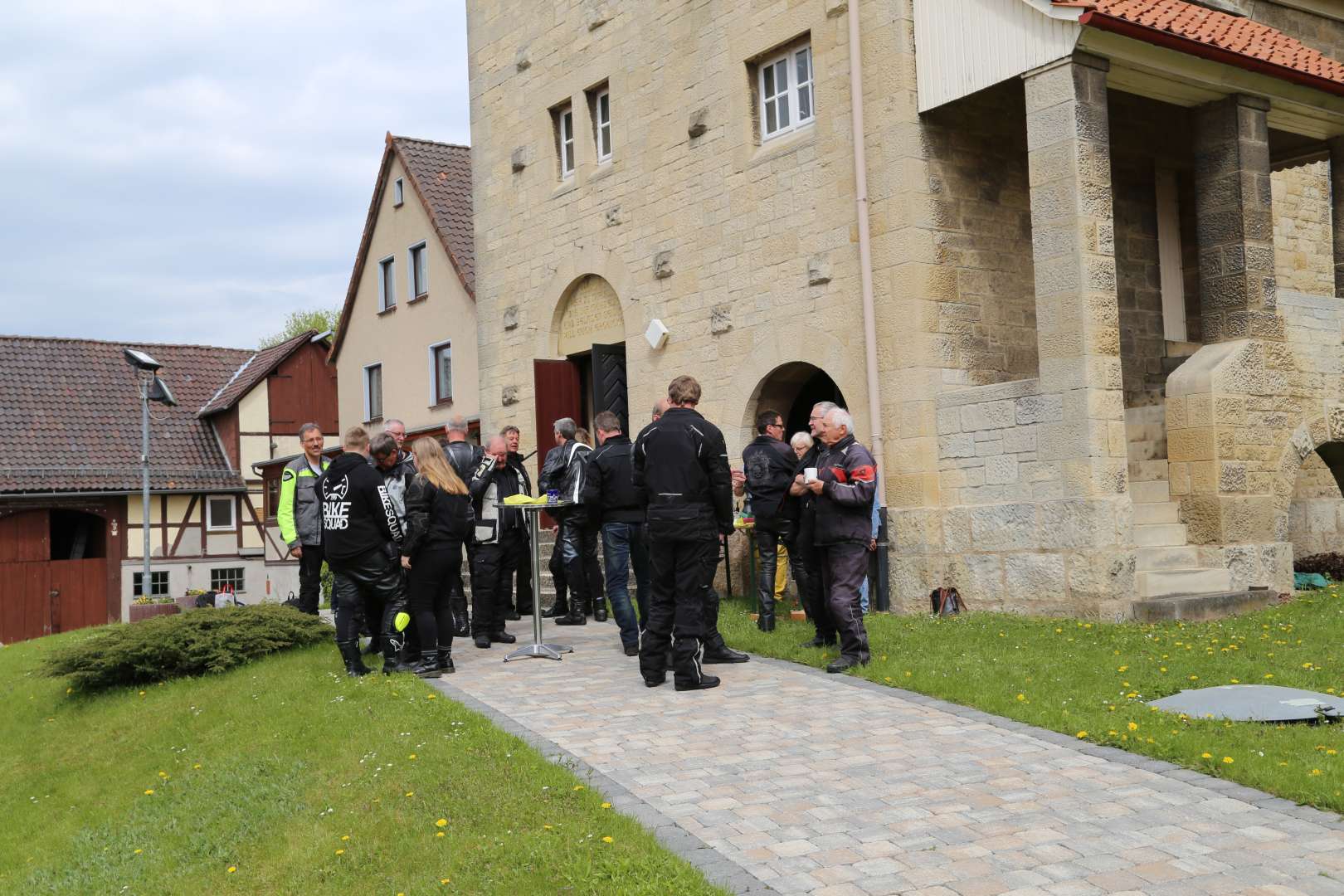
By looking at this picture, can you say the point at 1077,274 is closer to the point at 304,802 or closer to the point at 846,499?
the point at 846,499

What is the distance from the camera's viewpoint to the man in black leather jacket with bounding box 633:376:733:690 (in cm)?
813

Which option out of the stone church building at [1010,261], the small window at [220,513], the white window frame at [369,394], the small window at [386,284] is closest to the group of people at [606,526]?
the stone church building at [1010,261]

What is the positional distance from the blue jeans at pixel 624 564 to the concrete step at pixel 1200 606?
397 cm

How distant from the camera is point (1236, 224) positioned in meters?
11.6

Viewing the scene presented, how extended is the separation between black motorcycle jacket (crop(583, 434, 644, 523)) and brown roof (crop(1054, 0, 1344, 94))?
5.14 m

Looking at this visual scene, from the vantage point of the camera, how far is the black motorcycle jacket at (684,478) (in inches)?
321

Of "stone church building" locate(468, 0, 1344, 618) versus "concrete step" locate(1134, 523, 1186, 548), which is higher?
"stone church building" locate(468, 0, 1344, 618)

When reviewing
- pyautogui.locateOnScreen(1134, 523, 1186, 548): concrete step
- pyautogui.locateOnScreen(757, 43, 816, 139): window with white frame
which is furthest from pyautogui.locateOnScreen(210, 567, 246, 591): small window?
pyautogui.locateOnScreen(1134, 523, 1186, 548): concrete step

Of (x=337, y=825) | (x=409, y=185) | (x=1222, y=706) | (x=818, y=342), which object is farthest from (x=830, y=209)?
(x=409, y=185)

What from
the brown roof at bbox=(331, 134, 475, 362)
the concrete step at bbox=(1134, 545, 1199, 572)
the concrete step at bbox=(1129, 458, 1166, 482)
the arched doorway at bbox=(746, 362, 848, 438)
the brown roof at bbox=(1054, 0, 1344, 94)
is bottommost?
the concrete step at bbox=(1134, 545, 1199, 572)

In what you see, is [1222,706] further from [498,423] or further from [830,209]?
[498,423]

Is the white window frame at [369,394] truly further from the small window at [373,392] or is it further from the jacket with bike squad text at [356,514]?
the jacket with bike squad text at [356,514]

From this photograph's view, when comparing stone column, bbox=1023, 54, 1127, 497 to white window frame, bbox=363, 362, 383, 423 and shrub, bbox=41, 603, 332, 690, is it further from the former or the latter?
white window frame, bbox=363, 362, 383, 423

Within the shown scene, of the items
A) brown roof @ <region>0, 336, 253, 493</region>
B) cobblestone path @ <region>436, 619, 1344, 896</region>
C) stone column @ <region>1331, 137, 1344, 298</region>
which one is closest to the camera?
cobblestone path @ <region>436, 619, 1344, 896</region>
